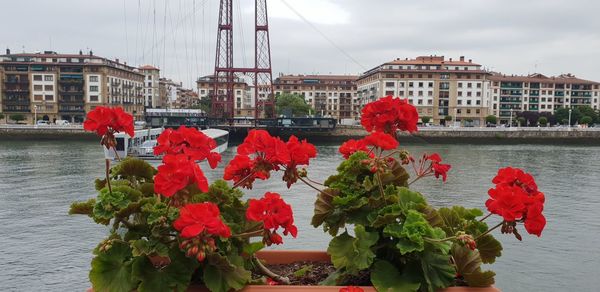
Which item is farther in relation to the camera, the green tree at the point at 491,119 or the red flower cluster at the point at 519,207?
the green tree at the point at 491,119

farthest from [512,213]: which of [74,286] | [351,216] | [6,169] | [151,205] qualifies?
[6,169]

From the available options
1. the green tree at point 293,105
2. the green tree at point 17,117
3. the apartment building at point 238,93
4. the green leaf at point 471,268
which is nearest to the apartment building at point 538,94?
the green tree at point 293,105

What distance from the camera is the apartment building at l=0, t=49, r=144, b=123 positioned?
88188 millimetres

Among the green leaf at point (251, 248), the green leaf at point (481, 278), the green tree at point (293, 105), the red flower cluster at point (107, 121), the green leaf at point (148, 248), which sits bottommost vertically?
the green leaf at point (481, 278)

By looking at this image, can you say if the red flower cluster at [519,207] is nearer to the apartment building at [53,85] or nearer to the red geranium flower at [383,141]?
the red geranium flower at [383,141]

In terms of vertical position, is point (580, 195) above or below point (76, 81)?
below

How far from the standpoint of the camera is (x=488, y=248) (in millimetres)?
2916

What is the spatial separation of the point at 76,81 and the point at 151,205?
96.0 meters

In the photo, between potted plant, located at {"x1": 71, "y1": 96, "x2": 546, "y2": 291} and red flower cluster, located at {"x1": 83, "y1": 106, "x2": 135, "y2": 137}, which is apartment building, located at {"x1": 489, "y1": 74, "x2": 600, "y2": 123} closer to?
potted plant, located at {"x1": 71, "y1": 96, "x2": 546, "y2": 291}

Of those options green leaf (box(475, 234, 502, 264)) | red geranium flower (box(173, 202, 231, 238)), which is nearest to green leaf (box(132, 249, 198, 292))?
red geranium flower (box(173, 202, 231, 238))

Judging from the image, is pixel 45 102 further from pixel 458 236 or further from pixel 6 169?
pixel 458 236

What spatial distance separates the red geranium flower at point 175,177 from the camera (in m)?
2.22

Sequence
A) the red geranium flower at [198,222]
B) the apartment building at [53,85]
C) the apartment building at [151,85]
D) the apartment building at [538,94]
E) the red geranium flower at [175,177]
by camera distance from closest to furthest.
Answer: the red geranium flower at [198,222], the red geranium flower at [175,177], the apartment building at [53,85], the apartment building at [538,94], the apartment building at [151,85]

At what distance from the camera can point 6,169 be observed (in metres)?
28.4
